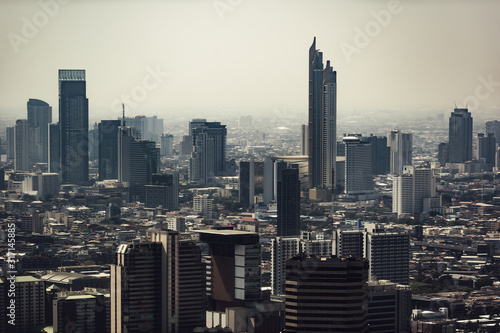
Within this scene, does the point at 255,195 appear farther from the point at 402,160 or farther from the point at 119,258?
the point at 119,258

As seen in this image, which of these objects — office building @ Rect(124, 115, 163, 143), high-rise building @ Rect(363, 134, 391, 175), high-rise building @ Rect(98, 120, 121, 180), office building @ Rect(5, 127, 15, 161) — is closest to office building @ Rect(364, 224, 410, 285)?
office building @ Rect(5, 127, 15, 161)

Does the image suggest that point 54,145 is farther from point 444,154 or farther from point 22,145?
point 444,154

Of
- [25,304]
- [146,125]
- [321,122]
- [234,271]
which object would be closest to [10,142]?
[146,125]

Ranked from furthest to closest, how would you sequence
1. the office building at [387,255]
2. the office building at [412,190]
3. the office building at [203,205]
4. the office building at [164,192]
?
the office building at [412,190]
the office building at [164,192]
the office building at [203,205]
the office building at [387,255]

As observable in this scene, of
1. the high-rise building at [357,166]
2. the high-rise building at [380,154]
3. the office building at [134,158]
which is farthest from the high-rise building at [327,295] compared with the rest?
the high-rise building at [380,154]

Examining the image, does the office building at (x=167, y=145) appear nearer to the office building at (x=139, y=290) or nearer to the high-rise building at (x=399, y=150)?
the high-rise building at (x=399, y=150)

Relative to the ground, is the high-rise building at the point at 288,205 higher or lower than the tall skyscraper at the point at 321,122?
lower

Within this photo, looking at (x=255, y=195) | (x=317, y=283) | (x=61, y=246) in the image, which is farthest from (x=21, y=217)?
(x=317, y=283)
